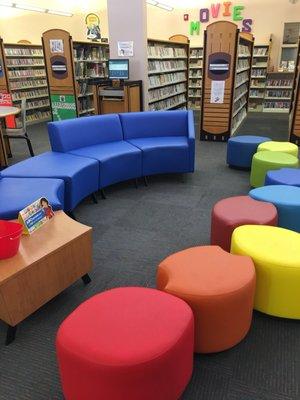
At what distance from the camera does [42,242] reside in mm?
→ 2189

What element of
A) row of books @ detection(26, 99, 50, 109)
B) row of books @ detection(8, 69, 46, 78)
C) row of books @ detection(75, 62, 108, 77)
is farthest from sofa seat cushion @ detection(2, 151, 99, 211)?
row of books @ detection(26, 99, 50, 109)

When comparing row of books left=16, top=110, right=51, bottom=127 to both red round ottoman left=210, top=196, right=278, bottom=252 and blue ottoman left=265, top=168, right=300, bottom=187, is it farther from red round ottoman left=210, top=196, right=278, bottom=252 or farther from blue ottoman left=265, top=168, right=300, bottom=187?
red round ottoman left=210, top=196, right=278, bottom=252

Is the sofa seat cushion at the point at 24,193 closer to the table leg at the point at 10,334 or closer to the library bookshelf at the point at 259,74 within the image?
the table leg at the point at 10,334

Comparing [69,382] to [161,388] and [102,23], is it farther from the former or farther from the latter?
[102,23]

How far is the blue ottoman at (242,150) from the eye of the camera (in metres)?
4.98

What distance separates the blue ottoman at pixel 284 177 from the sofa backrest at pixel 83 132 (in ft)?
7.41

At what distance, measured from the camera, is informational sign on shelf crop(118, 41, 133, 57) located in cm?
612

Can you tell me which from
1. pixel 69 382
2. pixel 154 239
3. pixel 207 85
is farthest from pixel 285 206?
pixel 207 85

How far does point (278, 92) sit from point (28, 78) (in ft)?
24.9

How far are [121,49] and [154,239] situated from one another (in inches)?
175

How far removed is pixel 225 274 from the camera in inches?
74.2

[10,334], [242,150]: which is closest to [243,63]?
[242,150]

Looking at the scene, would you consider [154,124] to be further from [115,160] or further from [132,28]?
[132,28]

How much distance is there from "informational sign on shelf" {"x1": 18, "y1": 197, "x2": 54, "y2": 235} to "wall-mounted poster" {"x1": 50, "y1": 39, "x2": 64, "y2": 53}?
5.72 meters
